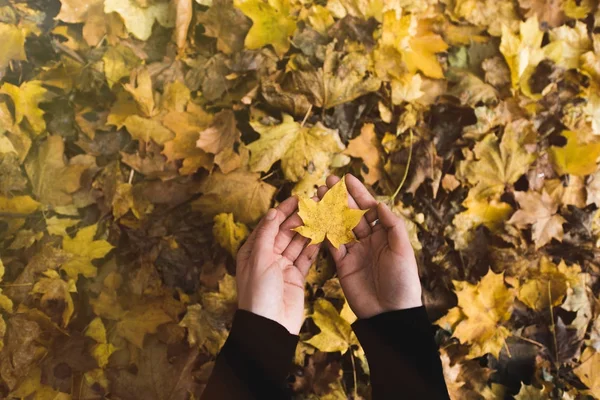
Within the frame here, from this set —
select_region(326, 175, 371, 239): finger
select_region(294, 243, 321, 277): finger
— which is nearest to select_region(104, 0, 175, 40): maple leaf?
select_region(326, 175, 371, 239): finger

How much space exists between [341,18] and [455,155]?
0.60 meters

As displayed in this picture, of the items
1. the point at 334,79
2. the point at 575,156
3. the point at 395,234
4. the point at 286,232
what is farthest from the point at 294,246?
the point at 575,156

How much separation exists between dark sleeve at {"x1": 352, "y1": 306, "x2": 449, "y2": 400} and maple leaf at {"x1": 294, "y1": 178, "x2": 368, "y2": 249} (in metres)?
0.24

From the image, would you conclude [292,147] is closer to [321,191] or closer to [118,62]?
[321,191]

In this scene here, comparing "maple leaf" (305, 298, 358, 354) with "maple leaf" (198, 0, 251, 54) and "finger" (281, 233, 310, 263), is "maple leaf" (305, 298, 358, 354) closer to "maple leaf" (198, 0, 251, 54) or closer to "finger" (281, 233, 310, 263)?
"finger" (281, 233, 310, 263)

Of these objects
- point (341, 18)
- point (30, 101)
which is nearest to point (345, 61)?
point (341, 18)

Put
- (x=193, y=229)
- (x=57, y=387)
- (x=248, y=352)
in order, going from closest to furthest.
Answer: (x=248, y=352) → (x=57, y=387) → (x=193, y=229)

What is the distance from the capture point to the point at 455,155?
1.58 metres

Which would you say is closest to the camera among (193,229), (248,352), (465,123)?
(248,352)

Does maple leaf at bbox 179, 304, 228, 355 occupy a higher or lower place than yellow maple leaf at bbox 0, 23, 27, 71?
lower

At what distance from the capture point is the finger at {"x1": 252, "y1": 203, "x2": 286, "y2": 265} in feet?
3.92

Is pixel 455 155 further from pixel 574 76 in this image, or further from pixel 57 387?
pixel 57 387

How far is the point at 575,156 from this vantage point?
1.56m

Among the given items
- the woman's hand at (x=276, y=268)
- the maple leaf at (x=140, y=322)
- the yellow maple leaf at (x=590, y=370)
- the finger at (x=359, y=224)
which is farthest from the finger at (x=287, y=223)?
the yellow maple leaf at (x=590, y=370)
